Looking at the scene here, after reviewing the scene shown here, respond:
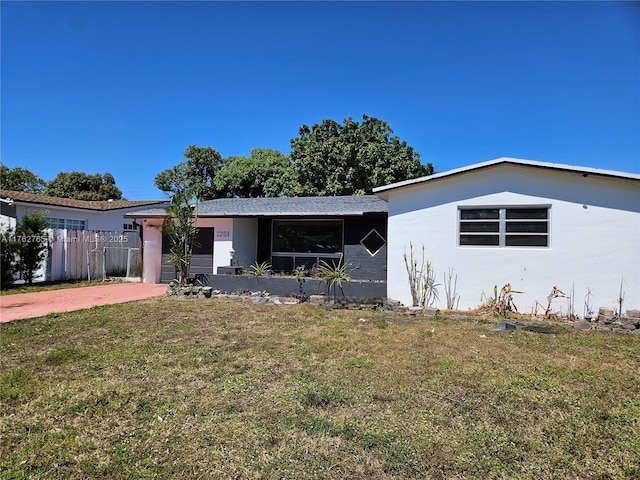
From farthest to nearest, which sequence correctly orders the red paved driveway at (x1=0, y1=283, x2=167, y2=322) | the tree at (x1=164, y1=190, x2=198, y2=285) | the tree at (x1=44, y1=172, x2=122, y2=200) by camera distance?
the tree at (x1=44, y1=172, x2=122, y2=200)
the tree at (x1=164, y1=190, x2=198, y2=285)
the red paved driveway at (x1=0, y1=283, x2=167, y2=322)

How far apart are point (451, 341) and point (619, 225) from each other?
5.84 m

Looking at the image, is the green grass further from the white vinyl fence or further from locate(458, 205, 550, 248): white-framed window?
the white vinyl fence

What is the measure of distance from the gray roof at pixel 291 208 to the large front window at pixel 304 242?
0.72 meters

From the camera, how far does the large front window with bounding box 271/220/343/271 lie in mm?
13617

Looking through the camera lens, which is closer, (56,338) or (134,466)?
(134,466)

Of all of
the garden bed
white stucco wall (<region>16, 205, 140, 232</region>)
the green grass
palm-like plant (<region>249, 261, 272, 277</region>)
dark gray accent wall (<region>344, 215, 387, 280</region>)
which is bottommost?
the green grass

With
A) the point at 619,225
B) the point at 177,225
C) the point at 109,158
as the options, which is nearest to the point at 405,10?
the point at 619,225

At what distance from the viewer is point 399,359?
541cm

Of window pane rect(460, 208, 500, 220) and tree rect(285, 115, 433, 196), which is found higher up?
tree rect(285, 115, 433, 196)

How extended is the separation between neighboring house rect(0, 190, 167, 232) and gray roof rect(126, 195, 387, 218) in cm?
596

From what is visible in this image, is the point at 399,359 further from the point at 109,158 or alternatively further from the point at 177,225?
the point at 109,158

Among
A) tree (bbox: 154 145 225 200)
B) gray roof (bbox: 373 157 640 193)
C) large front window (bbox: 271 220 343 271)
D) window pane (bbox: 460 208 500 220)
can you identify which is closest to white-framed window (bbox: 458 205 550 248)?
window pane (bbox: 460 208 500 220)

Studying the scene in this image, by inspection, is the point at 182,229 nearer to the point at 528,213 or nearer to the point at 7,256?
the point at 7,256

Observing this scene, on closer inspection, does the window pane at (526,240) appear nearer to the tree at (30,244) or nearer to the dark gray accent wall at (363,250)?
the dark gray accent wall at (363,250)
